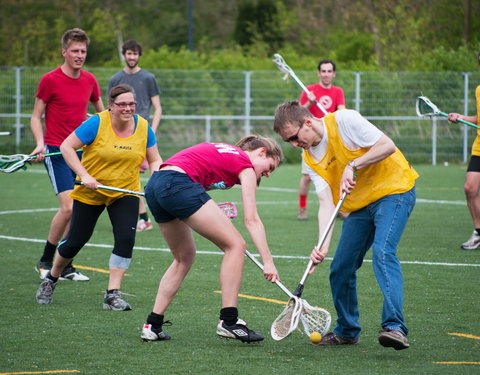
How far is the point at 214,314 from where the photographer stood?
687cm

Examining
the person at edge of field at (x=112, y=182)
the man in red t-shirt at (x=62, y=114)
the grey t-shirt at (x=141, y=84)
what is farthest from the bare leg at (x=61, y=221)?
the grey t-shirt at (x=141, y=84)

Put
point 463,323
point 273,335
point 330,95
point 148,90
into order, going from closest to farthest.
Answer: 1. point 273,335
2. point 463,323
3. point 148,90
4. point 330,95

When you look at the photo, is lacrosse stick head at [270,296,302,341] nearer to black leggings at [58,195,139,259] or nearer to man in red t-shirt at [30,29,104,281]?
black leggings at [58,195,139,259]

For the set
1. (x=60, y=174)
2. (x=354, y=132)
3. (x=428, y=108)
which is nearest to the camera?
(x=354, y=132)

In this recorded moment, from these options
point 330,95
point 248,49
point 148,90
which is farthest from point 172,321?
point 248,49

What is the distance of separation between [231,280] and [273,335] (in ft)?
1.47

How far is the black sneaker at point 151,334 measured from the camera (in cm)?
592

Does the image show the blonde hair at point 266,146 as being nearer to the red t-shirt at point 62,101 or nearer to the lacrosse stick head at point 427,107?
the red t-shirt at point 62,101

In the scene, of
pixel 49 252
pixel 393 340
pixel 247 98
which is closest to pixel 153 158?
pixel 49 252

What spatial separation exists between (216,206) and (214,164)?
0.90 ft

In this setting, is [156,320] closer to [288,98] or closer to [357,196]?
[357,196]

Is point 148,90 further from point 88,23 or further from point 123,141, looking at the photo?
point 88,23

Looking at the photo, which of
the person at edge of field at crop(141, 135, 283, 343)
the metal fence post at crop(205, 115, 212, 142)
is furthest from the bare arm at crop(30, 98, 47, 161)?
the metal fence post at crop(205, 115, 212, 142)

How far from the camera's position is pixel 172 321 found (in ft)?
21.8
